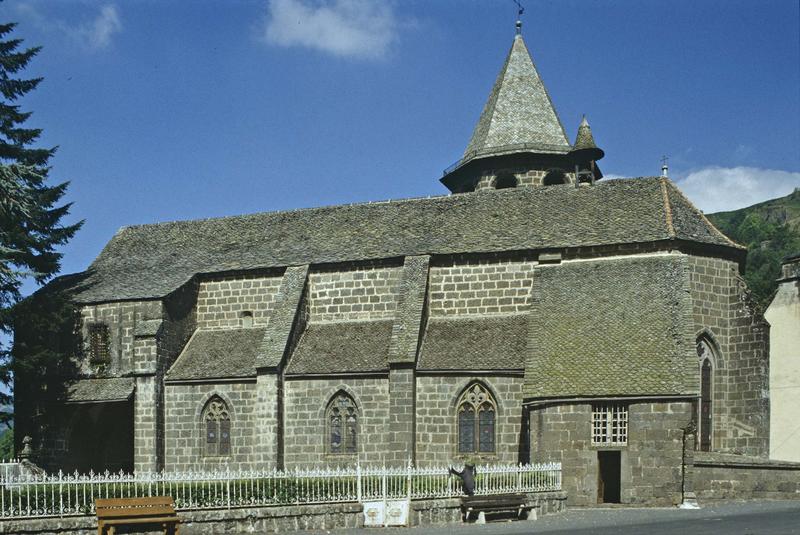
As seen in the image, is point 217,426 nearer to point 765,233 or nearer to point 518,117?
point 518,117

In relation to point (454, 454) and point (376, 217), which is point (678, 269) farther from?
point (376, 217)

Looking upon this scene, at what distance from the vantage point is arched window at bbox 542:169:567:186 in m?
44.4

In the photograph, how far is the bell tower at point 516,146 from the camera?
44175 millimetres

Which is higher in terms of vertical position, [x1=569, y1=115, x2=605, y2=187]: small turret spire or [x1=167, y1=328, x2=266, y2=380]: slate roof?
[x1=569, y1=115, x2=605, y2=187]: small turret spire

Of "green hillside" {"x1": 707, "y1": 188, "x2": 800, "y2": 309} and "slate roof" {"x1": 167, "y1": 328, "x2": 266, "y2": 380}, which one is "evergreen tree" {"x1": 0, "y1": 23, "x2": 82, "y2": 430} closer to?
"slate roof" {"x1": 167, "y1": 328, "x2": 266, "y2": 380}

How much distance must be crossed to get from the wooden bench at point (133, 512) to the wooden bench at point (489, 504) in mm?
7198

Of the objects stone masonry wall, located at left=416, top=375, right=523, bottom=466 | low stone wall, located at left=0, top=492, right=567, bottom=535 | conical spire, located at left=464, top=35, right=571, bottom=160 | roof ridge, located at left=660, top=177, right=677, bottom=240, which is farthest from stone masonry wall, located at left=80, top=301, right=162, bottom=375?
roof ridge, located at left=660, top=177, right=677, bottom=240

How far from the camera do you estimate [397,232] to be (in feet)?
123

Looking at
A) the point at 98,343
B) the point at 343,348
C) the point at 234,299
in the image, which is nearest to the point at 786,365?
the point at 343,348

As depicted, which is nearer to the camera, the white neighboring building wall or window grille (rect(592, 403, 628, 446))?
window grille (rect(592, 403, 628, 446))

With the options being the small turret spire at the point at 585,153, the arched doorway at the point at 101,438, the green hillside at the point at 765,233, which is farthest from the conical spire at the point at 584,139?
the green hillside at the point at 765,233

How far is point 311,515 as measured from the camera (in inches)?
895

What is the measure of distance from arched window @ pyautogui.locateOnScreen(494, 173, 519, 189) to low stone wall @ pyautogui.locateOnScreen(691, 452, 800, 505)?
19.0 m

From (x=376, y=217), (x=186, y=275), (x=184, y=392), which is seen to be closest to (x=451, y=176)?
(x=376, y=217)
